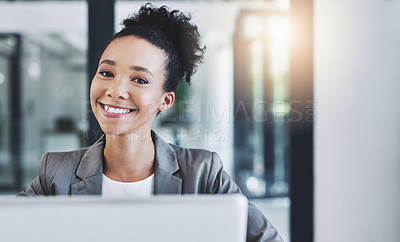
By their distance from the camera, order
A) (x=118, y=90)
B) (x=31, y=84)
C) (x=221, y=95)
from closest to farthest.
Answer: (x=118, y=90), (x=221, y=95), (x=31, y=84)

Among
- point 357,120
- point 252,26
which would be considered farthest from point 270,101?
point 357,120

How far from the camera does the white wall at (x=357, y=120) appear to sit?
2020mm

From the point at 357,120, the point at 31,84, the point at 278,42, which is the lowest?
the point at 357,120

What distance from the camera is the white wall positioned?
2020mm

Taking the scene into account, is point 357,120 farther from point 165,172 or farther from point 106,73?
point 106,73

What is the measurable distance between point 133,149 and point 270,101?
9.87 feet

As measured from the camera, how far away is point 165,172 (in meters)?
1.19

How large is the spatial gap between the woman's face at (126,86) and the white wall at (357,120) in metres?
1.26

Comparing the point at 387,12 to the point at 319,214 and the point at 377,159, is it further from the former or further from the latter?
the point at 319,214

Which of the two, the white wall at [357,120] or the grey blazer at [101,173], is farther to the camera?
the white wall at [357,120]

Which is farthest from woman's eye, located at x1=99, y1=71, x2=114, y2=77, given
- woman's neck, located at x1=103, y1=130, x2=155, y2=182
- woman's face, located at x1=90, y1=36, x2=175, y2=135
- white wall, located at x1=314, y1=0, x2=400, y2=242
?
white wall, located at x1=314, y1=0, x2=400, y2=242

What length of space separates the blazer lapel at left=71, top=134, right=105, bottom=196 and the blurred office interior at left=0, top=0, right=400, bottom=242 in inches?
24.9

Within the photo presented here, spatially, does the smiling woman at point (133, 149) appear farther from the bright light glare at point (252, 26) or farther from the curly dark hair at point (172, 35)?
the bright light glare at point (252, 26)

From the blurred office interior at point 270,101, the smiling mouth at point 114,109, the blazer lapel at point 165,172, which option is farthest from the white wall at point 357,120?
the smiling mouth at point 114,109
